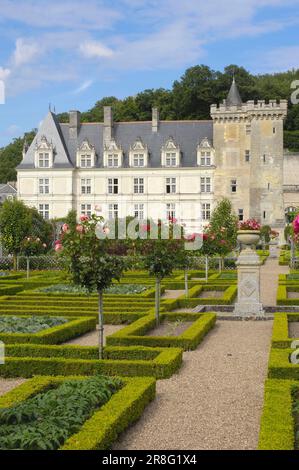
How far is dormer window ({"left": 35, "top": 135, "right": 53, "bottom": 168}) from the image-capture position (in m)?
49.0

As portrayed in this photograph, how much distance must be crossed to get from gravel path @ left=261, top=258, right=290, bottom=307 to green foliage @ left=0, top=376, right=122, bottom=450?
10105 millimetres

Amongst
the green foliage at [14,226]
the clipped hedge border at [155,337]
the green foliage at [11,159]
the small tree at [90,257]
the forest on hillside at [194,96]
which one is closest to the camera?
the small tree at [90,257]

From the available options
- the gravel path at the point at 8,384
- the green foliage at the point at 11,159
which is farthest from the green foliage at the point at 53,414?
the green foliage at the point at 11,159

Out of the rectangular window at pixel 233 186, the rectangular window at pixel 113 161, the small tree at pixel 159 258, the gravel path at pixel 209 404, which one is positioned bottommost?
the gravel path at pixel 209 404

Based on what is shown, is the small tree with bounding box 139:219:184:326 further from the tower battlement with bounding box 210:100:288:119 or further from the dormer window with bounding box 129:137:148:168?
the tower battlement with bounding box 210:100:288:119

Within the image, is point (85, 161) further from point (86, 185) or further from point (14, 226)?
point (14, 226)

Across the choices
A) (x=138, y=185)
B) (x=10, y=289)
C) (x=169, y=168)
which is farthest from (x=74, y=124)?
(x=10, y=289)

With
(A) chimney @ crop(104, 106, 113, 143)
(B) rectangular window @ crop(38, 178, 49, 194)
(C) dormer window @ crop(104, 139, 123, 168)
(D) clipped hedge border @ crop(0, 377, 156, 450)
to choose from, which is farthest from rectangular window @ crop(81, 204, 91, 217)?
(D) clipped hedge border @ crop(0, 377, 156, 450)

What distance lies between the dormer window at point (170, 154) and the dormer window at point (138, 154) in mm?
1333

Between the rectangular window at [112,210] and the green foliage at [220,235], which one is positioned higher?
the rectangular window at [112,210]

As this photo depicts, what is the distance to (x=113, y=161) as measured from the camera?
162ft

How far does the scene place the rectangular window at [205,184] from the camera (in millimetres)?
48719

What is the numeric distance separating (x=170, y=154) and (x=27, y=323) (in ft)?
120

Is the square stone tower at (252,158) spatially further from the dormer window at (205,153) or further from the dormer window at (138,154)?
the dormer window at (138,154)
